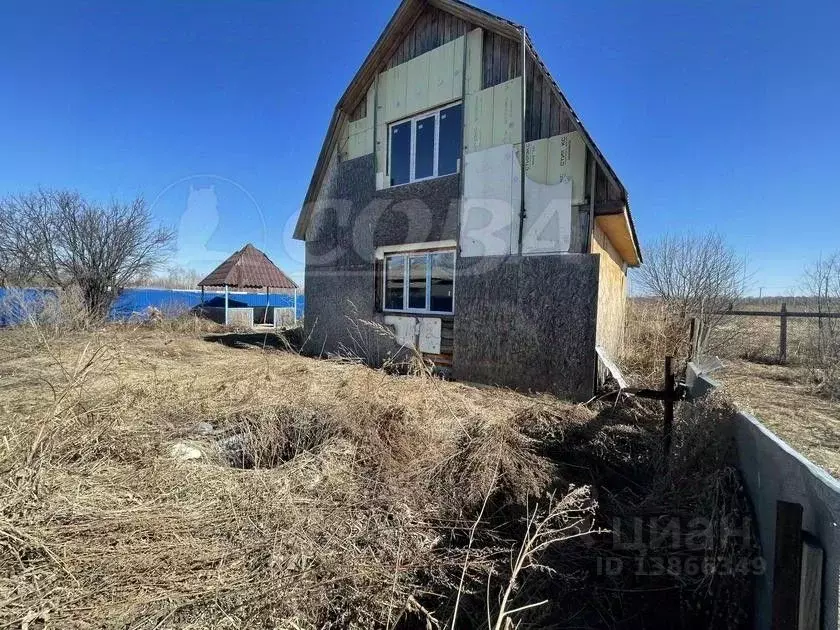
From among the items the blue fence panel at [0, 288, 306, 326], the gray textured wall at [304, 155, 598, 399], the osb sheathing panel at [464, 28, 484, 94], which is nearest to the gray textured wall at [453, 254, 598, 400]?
the gray textured wall at [304, 155, 598, 399]

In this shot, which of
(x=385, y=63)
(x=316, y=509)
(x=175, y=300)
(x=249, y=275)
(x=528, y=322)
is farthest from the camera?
(x=249, y=275)

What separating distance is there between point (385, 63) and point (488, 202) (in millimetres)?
4530

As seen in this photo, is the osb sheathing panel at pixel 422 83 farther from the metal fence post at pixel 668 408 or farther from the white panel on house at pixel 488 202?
the metal fence post at pixel 668 408

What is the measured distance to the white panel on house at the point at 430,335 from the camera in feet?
25.6

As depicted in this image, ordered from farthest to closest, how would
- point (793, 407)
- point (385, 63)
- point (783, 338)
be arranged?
point (783, 338) < point (385, 63) < point (793, 407)

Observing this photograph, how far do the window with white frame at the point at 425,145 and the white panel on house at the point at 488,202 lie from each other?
0.59 metres

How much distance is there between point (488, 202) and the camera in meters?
7.02

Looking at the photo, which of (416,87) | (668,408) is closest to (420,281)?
(416,87)

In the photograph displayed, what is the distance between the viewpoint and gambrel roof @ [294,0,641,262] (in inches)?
228

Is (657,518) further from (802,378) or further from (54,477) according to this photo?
(802,378)

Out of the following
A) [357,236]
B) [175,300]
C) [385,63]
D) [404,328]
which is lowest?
[404,328]

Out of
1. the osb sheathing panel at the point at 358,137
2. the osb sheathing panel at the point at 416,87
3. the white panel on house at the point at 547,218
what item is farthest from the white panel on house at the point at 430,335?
the osb sheathing panel at the point at 358,137

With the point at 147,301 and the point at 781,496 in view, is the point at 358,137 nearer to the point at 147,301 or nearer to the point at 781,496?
the point at 781,496

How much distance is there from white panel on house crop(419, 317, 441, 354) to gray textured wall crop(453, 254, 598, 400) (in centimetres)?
56
